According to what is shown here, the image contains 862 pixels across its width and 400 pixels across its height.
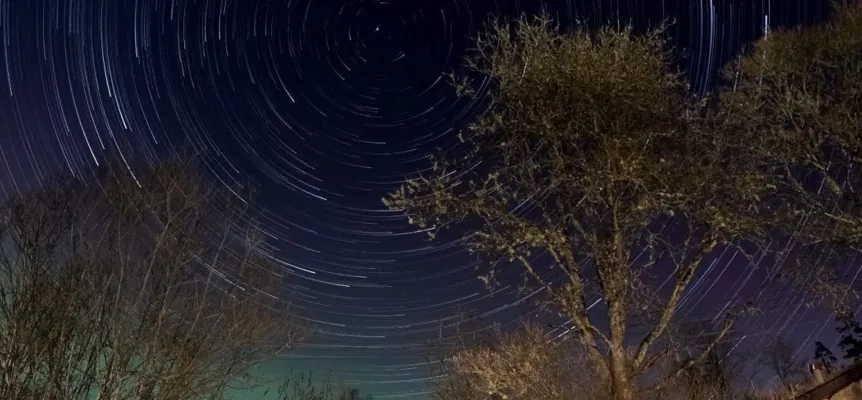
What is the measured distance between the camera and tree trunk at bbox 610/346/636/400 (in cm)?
822

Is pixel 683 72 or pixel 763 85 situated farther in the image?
pixel 763 85

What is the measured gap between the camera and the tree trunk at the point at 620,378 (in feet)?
27.0

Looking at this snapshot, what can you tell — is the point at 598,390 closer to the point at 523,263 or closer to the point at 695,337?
the point at 695,337

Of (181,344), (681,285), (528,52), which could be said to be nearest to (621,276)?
(681,285)

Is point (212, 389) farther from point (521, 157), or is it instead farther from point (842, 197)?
point (842, 197)

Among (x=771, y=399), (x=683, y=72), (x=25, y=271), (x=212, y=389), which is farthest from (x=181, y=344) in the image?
(x=771, y=399)

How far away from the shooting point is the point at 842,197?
1185 cm

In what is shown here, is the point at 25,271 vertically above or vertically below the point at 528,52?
below

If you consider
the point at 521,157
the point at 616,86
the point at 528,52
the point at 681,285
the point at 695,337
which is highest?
the point at 528,52

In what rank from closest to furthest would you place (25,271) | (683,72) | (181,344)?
(683,72) → (25,271) → (181,344)

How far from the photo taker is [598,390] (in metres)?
10.0

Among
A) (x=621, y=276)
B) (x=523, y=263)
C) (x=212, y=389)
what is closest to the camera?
(x=621, y=276)

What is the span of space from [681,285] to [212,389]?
10.2m

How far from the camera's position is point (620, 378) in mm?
8305
